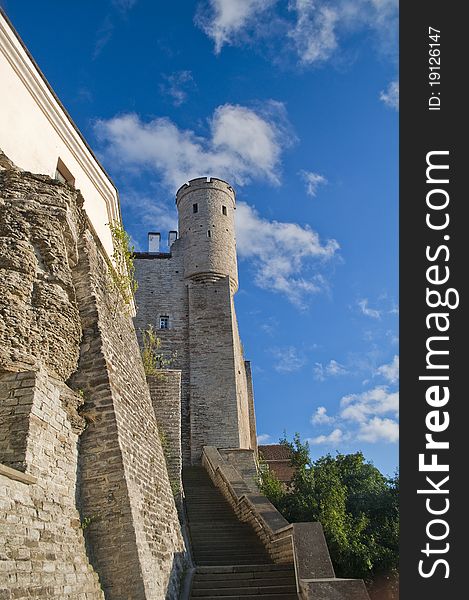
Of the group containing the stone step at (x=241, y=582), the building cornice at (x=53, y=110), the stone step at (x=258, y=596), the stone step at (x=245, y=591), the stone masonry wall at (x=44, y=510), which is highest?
the building cornice at (x=53, y=110)

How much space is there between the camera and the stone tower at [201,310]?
66.1ft

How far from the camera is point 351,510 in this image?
10.8m

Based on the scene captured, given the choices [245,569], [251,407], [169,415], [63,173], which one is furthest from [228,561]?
[251,407]

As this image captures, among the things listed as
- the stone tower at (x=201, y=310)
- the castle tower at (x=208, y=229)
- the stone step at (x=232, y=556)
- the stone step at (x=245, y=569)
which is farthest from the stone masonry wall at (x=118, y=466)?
the castle tower at (x=208, y=229)

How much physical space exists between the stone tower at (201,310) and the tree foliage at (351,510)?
7.04m

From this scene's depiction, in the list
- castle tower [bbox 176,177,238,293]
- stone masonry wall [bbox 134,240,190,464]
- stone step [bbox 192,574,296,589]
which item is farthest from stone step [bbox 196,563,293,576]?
castle tower [bbox 176,177,238,293]

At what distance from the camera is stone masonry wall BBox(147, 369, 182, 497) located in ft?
40.6

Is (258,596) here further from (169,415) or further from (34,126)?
(34,126)

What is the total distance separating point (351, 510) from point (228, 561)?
2.96m

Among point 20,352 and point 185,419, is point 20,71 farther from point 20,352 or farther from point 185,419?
point 185,419

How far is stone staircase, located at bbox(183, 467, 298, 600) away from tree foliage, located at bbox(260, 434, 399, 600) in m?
1.04

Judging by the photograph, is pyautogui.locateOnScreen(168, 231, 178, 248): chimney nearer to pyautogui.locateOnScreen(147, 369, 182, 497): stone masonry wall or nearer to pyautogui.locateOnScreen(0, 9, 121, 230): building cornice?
pyautogui.locateOnScreen(147, 369, 182, 497): stone masonry wall

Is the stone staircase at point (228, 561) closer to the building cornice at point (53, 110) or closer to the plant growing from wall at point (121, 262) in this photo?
the plant growing from wall at point (121, 262)

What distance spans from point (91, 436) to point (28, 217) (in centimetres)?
297
